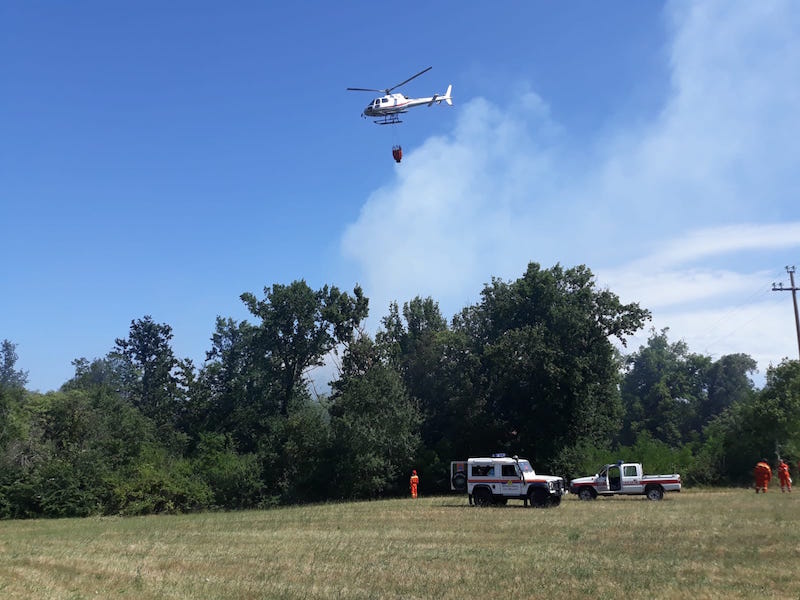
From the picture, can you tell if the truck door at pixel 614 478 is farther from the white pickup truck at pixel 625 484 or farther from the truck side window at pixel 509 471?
the truck side window at pixel 509 471

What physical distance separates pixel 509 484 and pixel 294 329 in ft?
107

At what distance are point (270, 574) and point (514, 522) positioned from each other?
11162mm

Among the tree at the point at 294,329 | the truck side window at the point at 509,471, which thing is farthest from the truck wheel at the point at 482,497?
the tree at the point at 294,329

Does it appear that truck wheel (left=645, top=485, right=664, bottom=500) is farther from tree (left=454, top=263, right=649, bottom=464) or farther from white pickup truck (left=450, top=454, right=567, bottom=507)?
tree (left=454, top=263, right=649, bottom=464)

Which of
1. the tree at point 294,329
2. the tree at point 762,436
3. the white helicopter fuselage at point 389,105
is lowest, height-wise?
the tree at point 762,436

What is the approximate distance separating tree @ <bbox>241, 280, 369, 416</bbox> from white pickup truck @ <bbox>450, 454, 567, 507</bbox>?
29963 mm

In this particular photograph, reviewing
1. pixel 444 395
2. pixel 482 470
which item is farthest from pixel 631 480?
pixel 444 395

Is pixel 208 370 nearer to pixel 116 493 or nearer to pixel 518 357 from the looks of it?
pixel 116 493

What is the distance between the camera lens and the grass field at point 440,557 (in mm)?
12352

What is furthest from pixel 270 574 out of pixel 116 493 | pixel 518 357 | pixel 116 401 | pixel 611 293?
pixel 116 401

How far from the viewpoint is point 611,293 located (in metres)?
46.8

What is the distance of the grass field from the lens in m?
12.4

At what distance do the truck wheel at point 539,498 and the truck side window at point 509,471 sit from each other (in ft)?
3.75

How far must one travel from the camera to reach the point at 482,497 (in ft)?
103
